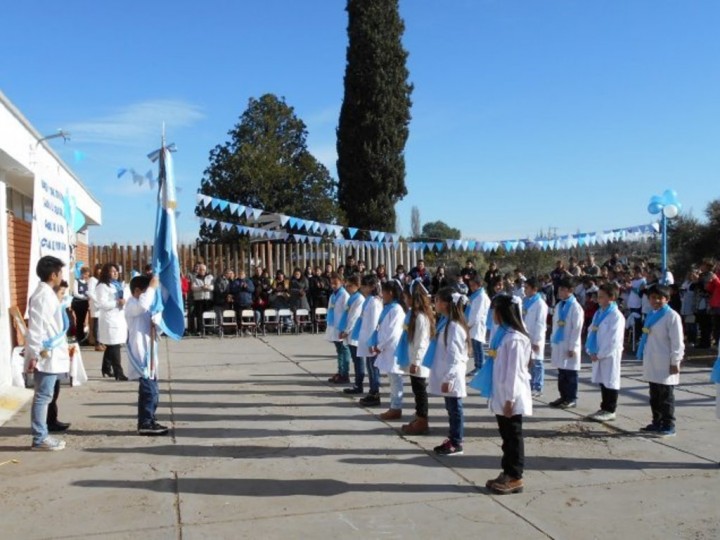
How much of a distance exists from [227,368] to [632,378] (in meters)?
7.09

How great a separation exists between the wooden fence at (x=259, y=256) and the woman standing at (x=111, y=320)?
7880 mm

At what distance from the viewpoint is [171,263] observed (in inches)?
305

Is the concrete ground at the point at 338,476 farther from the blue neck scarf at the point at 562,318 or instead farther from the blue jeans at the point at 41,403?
the blue neck scarf at the point at 562,318

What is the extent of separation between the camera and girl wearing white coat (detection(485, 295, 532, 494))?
18.1 ft

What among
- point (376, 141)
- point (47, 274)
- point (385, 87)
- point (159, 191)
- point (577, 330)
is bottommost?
point (577, 330)

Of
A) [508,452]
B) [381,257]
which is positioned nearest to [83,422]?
[508,452]

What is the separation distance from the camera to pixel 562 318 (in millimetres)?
9109

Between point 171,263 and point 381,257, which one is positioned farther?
point 381,257

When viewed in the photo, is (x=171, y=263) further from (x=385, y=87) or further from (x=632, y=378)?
(x=385, y=87)

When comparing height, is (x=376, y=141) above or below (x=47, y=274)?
above

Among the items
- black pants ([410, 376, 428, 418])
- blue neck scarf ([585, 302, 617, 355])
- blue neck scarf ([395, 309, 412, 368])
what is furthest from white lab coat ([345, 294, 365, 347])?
blue neck scarf ([585, 302, 617, 355])

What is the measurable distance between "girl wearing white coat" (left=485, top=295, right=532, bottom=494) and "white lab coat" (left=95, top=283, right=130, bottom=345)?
7.41 m

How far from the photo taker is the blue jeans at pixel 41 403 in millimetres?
6906

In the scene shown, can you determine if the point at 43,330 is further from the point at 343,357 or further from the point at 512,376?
the point at 343,357
